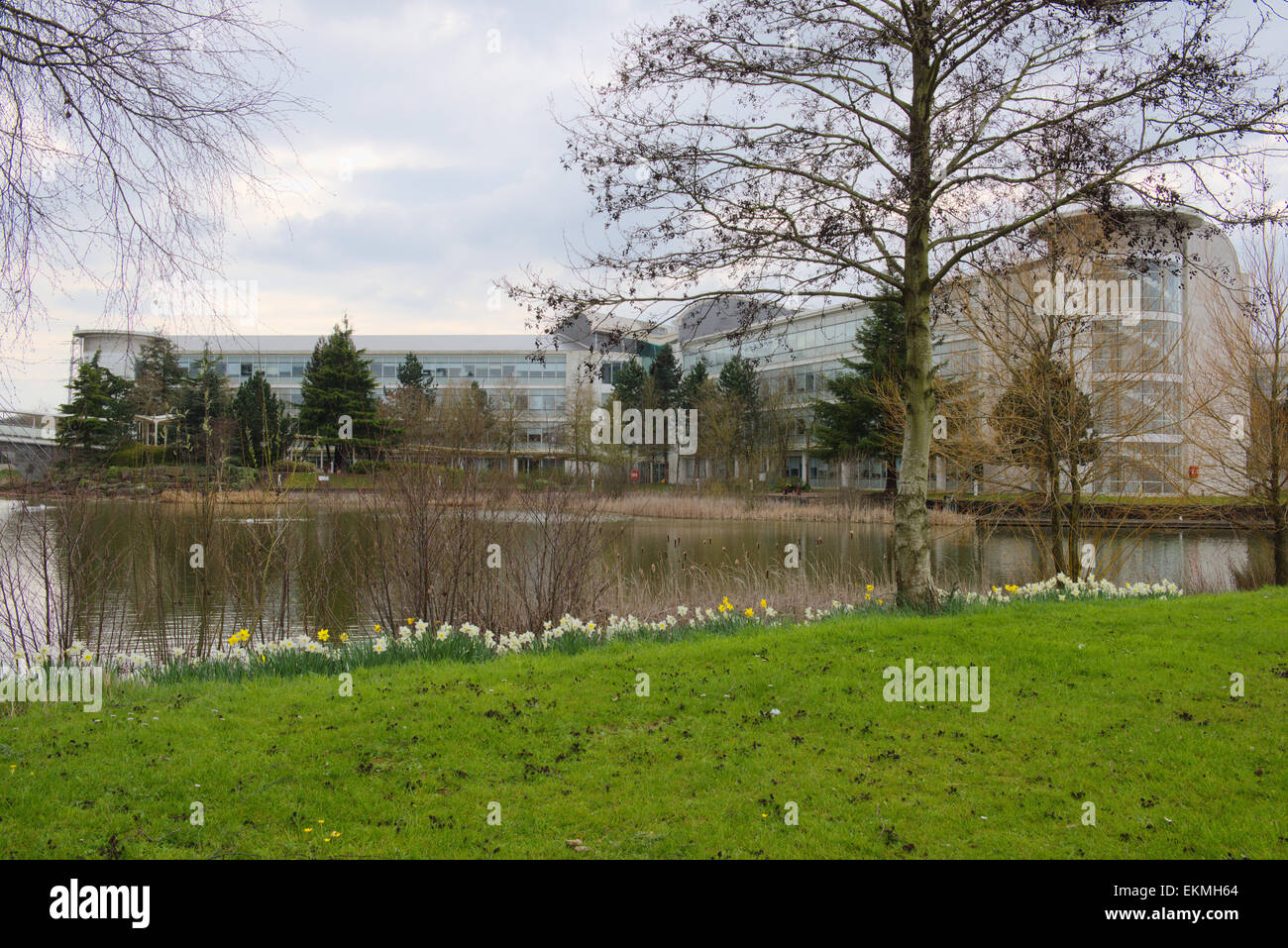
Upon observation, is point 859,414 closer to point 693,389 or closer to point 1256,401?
point 693,389

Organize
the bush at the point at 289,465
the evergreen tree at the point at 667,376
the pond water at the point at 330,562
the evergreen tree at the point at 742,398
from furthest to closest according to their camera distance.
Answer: the evergreen tree at the point at 667,376, the evergreen tree at the point at 742,398, the bush at the point at 289,465, the pond water at the point at 330,562

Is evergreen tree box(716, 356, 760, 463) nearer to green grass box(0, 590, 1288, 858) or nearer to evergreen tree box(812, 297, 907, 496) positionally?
evergreen tree box(812, 297, 907, 496)

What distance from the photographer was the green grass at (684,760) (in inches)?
158

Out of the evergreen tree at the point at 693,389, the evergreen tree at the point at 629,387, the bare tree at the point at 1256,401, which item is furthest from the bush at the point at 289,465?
the evergreen tree at the point at 629,387

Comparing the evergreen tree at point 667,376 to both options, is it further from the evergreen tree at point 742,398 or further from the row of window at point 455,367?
the row of window at point 455,367

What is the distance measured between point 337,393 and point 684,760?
141 ft

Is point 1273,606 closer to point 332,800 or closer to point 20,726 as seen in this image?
point 332,800

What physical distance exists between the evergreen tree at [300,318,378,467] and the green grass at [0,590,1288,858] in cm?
4007

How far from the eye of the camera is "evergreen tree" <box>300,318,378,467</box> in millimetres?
44688

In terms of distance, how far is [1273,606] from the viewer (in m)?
9.39

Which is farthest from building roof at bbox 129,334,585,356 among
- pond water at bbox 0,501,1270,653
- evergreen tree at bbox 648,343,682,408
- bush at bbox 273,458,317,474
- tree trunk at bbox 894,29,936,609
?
tree trunk at bbox 894,29,936,609

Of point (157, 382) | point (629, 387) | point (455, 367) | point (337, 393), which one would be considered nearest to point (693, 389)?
point (629, 387)

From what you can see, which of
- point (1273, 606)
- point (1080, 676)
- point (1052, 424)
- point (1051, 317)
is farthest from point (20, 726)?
point (1051, 317)

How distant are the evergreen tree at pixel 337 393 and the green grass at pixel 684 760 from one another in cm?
4007
